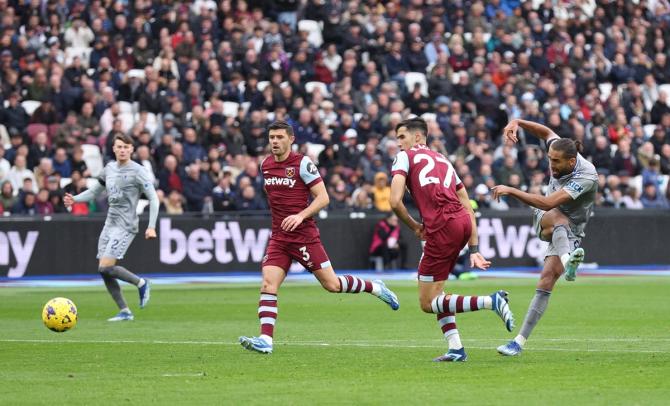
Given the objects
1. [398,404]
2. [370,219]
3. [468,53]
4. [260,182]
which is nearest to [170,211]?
[260,182]

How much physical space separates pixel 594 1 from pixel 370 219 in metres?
14.0

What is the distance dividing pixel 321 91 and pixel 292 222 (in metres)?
19.6

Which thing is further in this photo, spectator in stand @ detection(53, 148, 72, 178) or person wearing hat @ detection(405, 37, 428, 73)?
person wearing hat @ detection(405, 37, 428, 73)

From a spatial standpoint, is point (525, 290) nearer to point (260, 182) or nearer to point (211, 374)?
point (260, 182)

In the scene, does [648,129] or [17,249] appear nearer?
[17,249]

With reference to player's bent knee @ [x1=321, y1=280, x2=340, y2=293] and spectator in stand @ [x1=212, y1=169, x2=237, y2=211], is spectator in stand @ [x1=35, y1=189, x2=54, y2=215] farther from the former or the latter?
player's bent knee @ [x1=321, y1=280, x2=340, y2=293]

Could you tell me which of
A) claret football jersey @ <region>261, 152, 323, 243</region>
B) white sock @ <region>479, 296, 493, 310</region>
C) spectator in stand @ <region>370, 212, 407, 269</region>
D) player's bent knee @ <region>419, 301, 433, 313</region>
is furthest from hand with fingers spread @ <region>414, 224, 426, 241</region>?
spectator in stand @ <region>370, 212, 407, 269</region>

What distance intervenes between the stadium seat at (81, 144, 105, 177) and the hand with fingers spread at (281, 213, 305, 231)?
15.8 m

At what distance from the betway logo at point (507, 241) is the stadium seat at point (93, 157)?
8.64 meters

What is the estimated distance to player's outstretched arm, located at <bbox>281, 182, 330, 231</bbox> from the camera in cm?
1349

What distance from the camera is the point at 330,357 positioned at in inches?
508

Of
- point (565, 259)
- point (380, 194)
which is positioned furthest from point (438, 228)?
point (380, 194)

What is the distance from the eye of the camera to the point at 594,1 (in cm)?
4088

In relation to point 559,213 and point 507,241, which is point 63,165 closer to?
point 507,241
